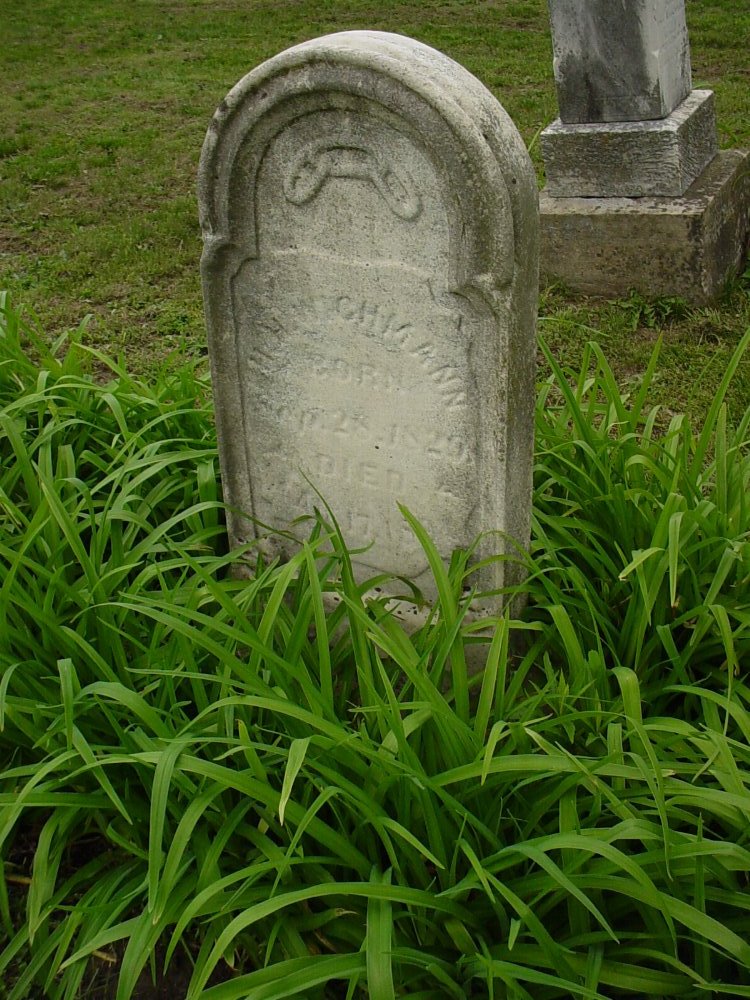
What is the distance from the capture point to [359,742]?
1806 millimetres

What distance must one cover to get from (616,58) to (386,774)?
3.25 m

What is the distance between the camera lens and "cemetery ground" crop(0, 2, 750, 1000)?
1686 millimetres

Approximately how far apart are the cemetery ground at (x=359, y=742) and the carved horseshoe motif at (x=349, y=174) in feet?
2.15

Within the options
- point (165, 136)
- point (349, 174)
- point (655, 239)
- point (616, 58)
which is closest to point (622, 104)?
point (616, 58)

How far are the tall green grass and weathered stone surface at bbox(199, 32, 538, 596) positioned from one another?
216 millimetres

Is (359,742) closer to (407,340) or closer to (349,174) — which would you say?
(407,340)

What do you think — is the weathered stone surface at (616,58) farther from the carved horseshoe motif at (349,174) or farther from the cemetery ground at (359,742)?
the carved horseshoe motif at (349,174)

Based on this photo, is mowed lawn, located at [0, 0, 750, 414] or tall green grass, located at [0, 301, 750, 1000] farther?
mowed lawn, located at [0, 0, 750, 414]

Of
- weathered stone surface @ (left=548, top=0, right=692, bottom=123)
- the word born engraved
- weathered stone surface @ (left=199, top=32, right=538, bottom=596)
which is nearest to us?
weathered stone surface @ (left=199, top=32, right=538, bottom=596)

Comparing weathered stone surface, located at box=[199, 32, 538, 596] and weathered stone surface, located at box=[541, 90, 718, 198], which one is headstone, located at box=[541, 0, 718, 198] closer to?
weathered stone surface, located at box=[541, 90, 718, 198]

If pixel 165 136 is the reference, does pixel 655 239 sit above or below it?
above

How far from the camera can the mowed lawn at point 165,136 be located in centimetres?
417

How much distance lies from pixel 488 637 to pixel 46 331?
3034mm

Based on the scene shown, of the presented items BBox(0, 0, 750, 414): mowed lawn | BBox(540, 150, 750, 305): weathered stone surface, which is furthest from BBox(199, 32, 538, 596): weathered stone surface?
BBox(540, 150, 750, 305): weathered stone surface
